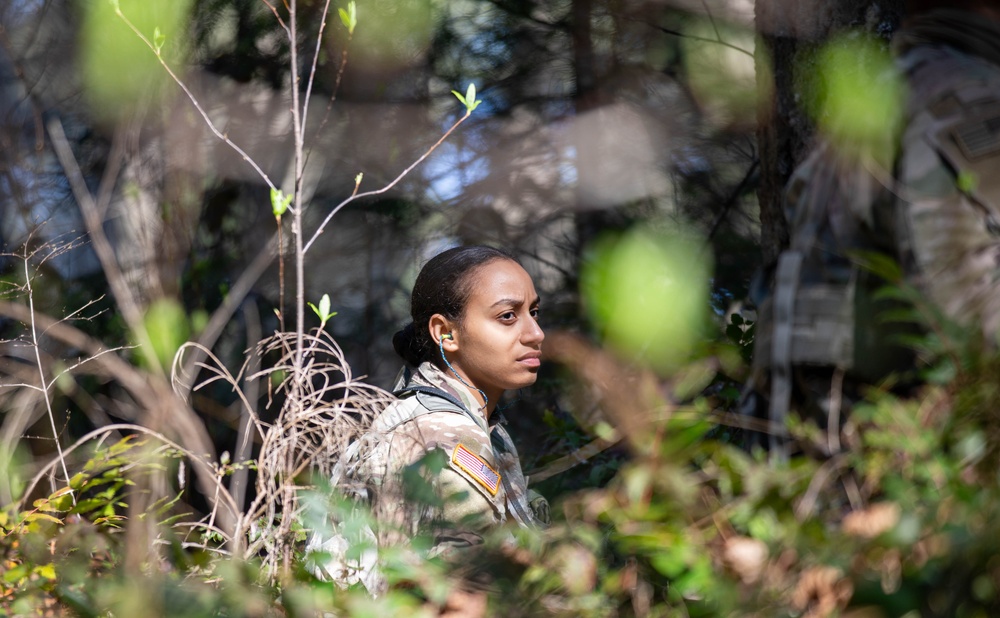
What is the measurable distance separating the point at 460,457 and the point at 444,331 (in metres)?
0.51

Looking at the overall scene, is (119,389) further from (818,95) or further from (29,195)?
(818,95)

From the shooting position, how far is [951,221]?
144cm

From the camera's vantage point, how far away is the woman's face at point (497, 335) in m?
2.60

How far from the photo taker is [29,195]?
4172 mm

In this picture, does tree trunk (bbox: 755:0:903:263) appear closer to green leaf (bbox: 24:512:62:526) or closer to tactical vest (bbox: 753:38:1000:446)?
tactical vest (bbox: 753:38:1000:446)

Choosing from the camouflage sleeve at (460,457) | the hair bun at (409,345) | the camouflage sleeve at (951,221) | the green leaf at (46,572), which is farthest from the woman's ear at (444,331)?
the camouflage sleeve at (951,221)

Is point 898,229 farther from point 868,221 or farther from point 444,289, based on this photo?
point 444,289

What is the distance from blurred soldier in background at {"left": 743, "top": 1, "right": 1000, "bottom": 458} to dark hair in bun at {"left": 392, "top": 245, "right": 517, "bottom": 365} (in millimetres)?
993

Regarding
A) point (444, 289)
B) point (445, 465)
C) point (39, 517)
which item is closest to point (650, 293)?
point (445, 465)

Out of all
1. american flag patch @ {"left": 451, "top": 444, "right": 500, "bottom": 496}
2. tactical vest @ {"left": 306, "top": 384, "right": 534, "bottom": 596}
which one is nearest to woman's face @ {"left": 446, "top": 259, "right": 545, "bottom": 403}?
tactical vest @ {"left": 306, "top": 384, "right": 534, "bottom": 596}

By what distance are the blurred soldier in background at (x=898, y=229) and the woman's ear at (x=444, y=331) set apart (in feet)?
3.28

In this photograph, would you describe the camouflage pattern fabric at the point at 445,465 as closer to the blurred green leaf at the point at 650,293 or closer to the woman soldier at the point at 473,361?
the woman soldier at the point at 473,361

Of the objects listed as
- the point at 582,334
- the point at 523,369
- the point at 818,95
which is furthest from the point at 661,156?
the point at 523,369

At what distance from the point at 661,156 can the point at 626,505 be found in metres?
3.57
